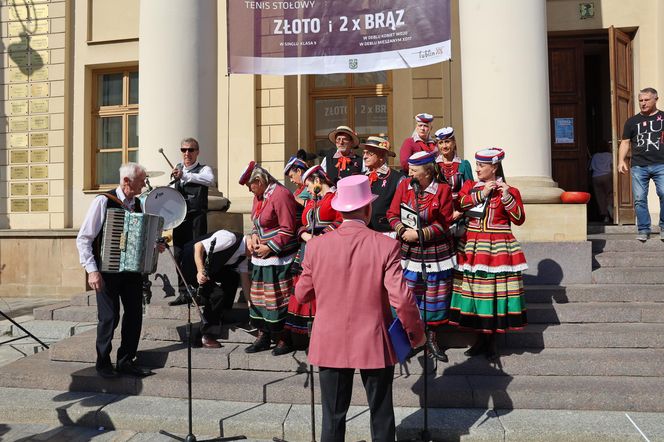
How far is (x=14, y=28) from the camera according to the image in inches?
436

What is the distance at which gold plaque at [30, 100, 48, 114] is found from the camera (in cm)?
1095

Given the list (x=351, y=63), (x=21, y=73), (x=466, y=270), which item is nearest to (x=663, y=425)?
(x=466, y=270)

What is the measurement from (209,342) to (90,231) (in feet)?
5.17

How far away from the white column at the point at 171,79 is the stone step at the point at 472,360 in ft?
9.29

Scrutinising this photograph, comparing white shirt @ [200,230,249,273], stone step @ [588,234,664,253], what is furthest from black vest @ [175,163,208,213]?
stone step @ [588,234,664,253]

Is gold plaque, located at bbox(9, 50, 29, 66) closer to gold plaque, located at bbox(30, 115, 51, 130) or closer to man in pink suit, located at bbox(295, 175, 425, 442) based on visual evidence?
gold plaque, located at bbox(30, 115, 51, 130)

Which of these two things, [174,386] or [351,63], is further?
[351,63]

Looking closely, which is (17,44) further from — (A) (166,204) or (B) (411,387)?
(B) (411,387)

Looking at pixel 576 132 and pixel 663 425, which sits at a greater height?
pixel 576 132

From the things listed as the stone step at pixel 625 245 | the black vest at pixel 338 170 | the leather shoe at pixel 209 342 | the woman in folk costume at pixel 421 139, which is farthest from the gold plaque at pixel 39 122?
the stone step at pixel 625 245

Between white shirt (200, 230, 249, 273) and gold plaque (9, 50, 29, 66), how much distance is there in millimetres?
8173

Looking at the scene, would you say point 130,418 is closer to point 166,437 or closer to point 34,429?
point 166,437

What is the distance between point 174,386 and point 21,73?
30.1 feet

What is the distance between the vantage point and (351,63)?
747 centimetres
